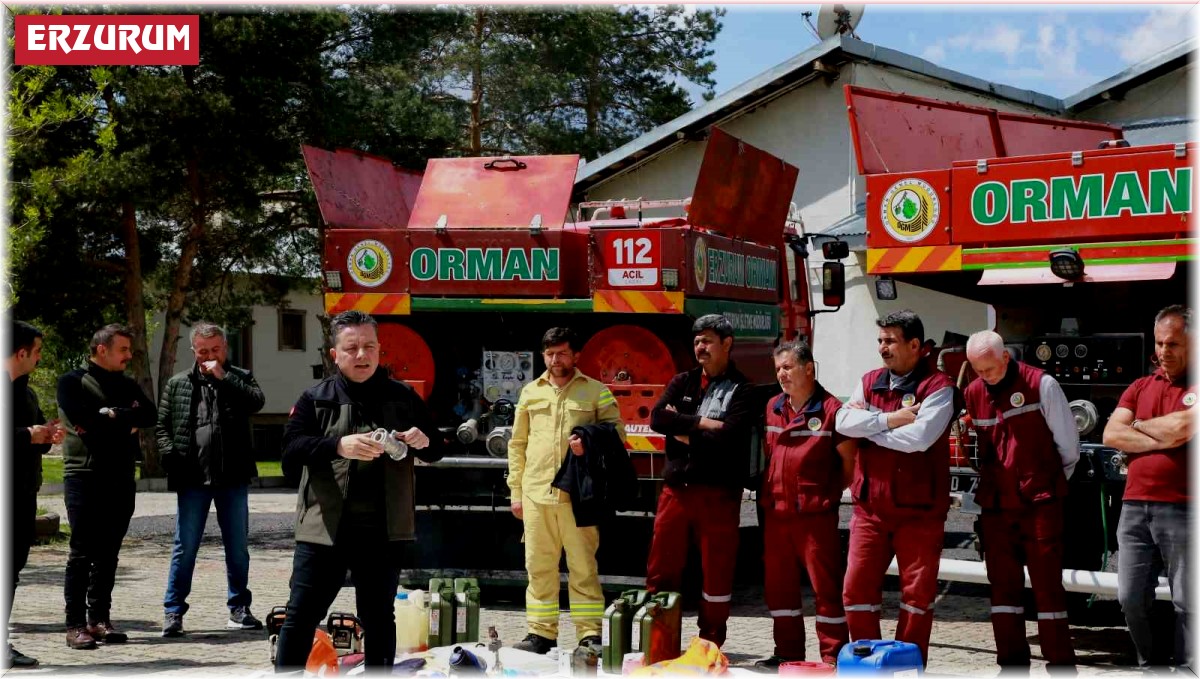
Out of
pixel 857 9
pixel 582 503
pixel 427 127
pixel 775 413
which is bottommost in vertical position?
pixel 582 503

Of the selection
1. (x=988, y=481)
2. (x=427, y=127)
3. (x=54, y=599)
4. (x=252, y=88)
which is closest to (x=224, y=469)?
(x=54, y=599)

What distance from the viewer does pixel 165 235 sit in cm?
2084

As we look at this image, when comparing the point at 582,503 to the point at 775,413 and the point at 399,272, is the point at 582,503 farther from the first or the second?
the point at 399,272

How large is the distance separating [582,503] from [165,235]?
1555 cm

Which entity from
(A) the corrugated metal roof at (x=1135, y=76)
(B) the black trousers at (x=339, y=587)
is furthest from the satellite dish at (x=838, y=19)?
(B) the black trousers at (x=339, y=587)

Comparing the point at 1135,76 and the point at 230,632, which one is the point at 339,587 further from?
the point at 1135,76

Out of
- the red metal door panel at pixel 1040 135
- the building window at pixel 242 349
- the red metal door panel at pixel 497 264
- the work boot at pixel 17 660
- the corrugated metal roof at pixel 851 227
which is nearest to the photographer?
the work boot at pixel 17 660

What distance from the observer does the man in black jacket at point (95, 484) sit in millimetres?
7430

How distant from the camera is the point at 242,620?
7961 mm

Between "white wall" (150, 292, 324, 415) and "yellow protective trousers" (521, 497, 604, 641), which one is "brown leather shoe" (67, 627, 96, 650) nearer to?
"yellow protective trousers" (521, 497, 604, 641)

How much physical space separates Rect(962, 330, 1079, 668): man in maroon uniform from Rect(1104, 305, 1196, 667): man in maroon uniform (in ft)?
0.99

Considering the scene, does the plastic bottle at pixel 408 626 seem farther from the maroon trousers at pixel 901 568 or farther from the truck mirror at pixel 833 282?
the truck mirror at pixel 833 282

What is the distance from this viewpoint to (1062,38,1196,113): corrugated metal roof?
16.2 m

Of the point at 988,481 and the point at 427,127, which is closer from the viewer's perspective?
the point at 988,481
